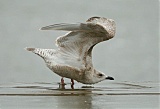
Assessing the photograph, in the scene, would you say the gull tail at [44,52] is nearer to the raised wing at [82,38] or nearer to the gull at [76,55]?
the gull at [76,55]

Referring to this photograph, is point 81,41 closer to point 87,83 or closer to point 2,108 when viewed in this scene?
point 87,83

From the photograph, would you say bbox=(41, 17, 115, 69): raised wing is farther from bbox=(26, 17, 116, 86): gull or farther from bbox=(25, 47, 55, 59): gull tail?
bbox=(25, 47, 55, 59): gull tail

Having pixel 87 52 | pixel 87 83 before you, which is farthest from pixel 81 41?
pixel 87 83

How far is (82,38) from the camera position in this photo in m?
10.3

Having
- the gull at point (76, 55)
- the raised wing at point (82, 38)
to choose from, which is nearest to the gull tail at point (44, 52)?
the gull at point (76, 55)

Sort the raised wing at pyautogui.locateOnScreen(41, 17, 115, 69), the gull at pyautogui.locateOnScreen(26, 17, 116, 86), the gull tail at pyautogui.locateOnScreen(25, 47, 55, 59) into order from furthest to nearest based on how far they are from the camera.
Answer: the gull tail at pyautogui.locateOnScreen(25, 47, 55, 59) < the gull at pyautogui.locateOnScreen(26, 17, 116, 86) < the raised wing at pyautogui.locateOnScreen(41, 17, 115, 69)

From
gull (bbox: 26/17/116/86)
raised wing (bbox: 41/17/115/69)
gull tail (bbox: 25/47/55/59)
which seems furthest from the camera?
gull tail (bbox: 25/47/55/59)

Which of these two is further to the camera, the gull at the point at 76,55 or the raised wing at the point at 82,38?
the gull at the point at 76,55

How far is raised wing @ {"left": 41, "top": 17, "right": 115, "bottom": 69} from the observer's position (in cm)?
938

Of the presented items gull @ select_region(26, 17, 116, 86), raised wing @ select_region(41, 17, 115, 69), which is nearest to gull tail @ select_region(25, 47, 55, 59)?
gull @ select_region(26, 17, 116, 86)

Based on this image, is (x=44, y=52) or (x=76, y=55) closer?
(x=76, y=55)

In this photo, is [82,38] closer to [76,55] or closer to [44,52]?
[76,55]

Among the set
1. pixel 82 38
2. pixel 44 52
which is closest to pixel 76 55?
pixel 82 38

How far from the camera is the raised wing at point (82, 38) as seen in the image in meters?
9.38
